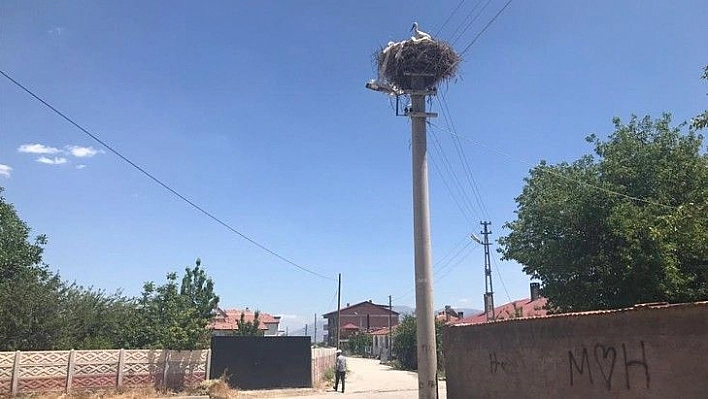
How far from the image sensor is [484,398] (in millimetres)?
13391

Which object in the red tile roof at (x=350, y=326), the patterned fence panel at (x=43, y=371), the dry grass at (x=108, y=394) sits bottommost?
the dry grass at (x=108, y=394)

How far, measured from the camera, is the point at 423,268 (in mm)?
16000

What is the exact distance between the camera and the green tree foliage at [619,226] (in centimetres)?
1595

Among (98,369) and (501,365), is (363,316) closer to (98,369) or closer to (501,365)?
(98,369)

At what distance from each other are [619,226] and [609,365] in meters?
8.78

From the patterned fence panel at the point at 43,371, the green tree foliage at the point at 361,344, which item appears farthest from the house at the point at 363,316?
the patterned fence panel at the point at 43,371

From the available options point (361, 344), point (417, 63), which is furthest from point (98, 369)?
point (361, 344)

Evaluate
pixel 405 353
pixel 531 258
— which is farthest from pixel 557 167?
A: pixel 405 353

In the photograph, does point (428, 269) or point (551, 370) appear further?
point (428, 269)

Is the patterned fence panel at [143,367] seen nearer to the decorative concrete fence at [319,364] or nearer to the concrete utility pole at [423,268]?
the decorative concrete fence at [319,364]

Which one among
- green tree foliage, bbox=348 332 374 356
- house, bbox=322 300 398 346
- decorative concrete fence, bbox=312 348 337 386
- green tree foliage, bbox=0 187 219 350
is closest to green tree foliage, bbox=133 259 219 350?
green tree foliage, bbox=0 187 219 350

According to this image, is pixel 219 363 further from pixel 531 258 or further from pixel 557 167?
pixel 557 167

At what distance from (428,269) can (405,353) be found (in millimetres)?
35008

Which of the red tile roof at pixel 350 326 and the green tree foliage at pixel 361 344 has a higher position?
the red tile roof at pixel 350 326
